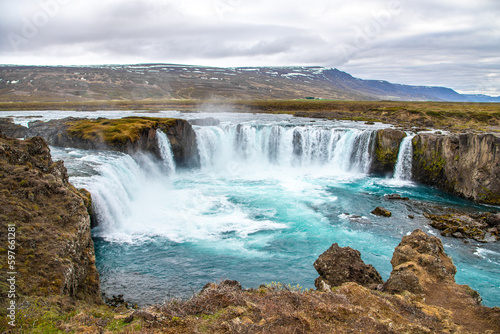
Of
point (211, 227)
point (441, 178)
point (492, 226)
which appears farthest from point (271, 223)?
point (441, 178)

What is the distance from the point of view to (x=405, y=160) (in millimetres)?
33219

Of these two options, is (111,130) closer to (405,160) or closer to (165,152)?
(165,152)

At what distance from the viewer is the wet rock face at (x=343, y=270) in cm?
1118

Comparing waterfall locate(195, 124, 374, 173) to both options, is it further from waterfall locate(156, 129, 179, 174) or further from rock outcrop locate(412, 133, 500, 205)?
rock outcrop locate(412, 133, 500, 205)

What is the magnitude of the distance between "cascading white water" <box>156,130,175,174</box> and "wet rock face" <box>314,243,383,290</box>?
2655 cm

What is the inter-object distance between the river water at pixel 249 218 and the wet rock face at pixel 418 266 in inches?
165

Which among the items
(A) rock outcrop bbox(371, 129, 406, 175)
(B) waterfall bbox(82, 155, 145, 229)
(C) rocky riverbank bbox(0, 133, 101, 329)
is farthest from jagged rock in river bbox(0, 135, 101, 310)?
(A) rock outcrop bbox(371, 129, 406, 175)

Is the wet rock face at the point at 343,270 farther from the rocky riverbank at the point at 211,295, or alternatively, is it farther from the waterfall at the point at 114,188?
the waterfall at the point at 114,188

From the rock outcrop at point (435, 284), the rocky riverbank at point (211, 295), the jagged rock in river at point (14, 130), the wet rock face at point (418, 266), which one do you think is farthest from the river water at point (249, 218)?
the jagged rock in river at point (14, 130)

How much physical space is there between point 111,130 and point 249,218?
19.8 metres

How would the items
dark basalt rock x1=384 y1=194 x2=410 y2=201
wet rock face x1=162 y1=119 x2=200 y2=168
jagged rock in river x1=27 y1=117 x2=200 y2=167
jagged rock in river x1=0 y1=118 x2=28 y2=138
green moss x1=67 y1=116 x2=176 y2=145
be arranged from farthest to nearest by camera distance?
wet rock face x1=162 y1=119 x2=200 y2=168 < jagged rock in river x1=0 y1=118 x2=28 y2=138 < jagged rock in river x1=27 y1=117 x2=200 y2=167 < green moss x1=67 y1=116 x2=176 y2=145 < dark basalt rock x1=384 y1=194 x2=410 y2=201

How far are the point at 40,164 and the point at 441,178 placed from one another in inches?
1339

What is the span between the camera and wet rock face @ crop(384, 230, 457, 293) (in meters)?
9.65

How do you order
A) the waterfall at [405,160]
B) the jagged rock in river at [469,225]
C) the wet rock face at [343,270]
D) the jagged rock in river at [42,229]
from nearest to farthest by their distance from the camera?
the jagged rock in river at [42,229], the wet rock face at [343,270], the jagged rock in river at [469,225], the waterfall at [405,160]
